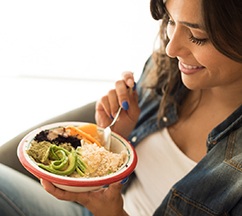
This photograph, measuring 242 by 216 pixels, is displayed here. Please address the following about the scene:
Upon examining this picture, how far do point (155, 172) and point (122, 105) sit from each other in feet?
0.66

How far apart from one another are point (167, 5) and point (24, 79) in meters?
1.49

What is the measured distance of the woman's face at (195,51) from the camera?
81 centimetres

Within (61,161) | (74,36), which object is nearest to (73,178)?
(61,161)

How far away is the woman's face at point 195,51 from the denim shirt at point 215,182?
112 millimetres

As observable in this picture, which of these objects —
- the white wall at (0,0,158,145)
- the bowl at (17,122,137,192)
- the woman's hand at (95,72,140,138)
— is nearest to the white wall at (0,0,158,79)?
the white wall at (0,0,158,145)

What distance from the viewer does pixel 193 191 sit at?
0.94 metres

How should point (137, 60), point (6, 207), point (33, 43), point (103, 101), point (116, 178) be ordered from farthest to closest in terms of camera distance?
point (137, 60)
point (33, 43)
point (103, 101)
point (6, 207)
point (116, 178)

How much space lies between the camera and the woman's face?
0.81 metres

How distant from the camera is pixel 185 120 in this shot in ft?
3.75

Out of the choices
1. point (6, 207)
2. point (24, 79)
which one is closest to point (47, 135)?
point (6, 207)

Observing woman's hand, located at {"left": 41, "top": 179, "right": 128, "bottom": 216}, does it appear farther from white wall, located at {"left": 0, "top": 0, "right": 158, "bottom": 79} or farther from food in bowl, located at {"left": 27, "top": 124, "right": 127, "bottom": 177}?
white wall, located at {"left": 0, "top": 0, "right": 158, "bottom": 79}

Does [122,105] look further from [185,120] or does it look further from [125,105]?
[185,120]

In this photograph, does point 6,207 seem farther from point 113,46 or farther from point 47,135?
point 113,46

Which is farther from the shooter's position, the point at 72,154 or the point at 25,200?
the point at 25,200
